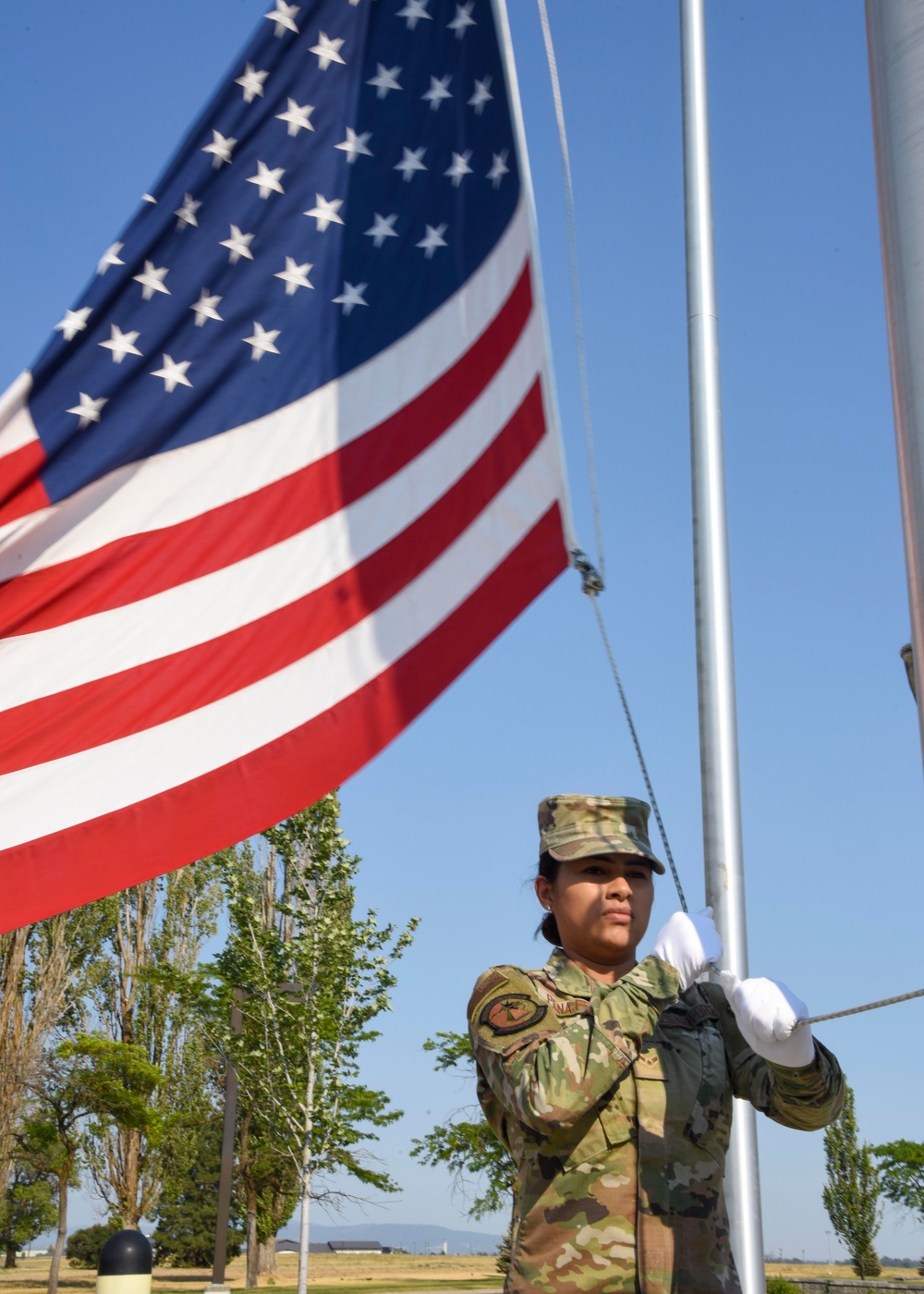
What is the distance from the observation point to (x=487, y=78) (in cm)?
552

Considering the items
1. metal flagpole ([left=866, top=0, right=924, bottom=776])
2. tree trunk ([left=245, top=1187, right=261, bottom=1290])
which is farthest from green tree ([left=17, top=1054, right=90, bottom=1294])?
metal flagpole ([left=866, top=0, right=924, bottom=776])

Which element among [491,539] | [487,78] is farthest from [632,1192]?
[487,78]

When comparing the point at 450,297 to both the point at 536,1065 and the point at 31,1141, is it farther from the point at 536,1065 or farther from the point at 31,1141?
the point at 31,1141

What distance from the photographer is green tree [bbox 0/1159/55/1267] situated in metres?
32.2

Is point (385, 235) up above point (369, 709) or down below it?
above

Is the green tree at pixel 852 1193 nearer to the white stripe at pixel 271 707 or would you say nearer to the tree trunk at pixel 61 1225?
the tree trunk at pixel 61 1225

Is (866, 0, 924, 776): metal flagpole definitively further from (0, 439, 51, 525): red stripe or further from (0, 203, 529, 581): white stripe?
(0, 439, 51, 525): red stripe

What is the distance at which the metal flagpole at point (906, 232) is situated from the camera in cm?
196

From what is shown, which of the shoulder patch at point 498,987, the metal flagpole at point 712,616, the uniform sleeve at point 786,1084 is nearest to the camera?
the uniform sleeve at point 786,1084

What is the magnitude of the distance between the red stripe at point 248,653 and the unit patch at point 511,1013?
84.3 inches

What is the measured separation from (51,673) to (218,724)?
21.2 inches

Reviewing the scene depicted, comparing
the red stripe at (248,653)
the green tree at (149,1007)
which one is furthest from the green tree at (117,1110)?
the red stripe at (248,653)

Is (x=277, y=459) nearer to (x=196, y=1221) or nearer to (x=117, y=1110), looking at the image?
(x=117, y=1110)

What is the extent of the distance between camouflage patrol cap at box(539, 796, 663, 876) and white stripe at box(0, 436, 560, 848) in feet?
6.07
